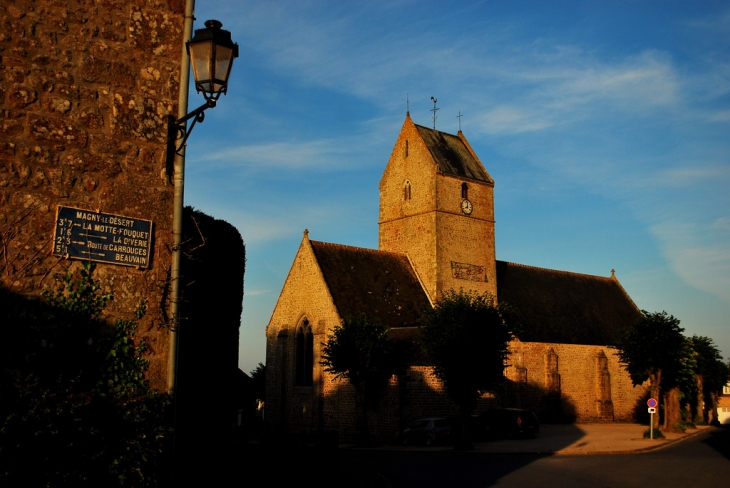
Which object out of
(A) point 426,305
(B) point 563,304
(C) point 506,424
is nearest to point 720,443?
(C) point 506,424

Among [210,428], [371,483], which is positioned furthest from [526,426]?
[210,428]

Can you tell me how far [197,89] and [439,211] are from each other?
3337 cm

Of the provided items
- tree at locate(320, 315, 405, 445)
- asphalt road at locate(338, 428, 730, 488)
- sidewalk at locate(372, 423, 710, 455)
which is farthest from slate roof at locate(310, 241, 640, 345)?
asphalt road at locate(338, 428, 730, 488)

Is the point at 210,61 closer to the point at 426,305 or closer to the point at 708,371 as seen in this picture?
the point at 426,305

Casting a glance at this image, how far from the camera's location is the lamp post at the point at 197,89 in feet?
21.1

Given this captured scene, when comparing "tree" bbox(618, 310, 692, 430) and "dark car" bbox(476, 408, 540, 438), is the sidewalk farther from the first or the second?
"tree" bbox(618, 310, 692, 430)

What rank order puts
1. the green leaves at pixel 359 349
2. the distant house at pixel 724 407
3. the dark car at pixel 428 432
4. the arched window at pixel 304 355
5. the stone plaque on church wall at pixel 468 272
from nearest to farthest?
the dark car at pixel 428 432 → the green leaves at pixel 359 349 → the arched window at pixel 304 355 → the stone plaque on church wall at pixel 468 272 → the distant house at pixel 724 407

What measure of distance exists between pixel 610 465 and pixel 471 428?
1266 centimetres

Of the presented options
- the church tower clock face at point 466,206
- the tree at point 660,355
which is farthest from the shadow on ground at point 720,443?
the church tower clock face at point 466,206

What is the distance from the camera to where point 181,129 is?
6.68 m

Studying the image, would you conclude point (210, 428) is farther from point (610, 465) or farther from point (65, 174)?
point (610, 465)

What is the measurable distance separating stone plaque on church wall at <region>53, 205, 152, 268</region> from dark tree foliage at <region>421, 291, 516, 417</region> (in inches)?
916

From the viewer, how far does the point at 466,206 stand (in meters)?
41.2

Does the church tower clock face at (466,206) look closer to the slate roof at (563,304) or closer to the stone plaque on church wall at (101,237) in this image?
the slate roof at (563,304)
